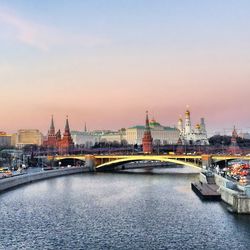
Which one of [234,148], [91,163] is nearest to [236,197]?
[91,163]

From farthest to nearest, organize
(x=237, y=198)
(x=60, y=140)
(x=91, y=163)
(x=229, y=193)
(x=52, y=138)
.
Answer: (x=52, y=138) → (x=60, y=140) → (x=91, y=163) → (x=229, y=193) → (x=237, y=198)

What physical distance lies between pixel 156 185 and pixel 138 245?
35319 millimetres

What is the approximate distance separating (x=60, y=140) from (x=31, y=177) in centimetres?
7690

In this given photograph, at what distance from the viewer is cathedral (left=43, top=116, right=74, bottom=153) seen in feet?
449

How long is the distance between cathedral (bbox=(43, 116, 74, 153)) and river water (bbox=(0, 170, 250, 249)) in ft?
274

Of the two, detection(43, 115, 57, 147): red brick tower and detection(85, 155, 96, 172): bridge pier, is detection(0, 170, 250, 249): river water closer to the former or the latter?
detection(85, 155, 96, 172): bridge pier

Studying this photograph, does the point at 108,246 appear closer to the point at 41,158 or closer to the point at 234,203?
the point at 234,203

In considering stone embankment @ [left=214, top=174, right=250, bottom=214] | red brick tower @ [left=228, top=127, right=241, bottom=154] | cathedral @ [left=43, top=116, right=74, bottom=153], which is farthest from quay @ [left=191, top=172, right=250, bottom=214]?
cathedral @ [left=43, top=116, right=74, bottom=153]

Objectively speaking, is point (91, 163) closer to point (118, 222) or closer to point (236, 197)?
point (118, 222)

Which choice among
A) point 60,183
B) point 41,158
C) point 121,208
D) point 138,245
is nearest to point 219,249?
point 138,245

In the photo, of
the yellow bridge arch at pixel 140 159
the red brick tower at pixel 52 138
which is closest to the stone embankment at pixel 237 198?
the yellow bridge arch at pixel 140 159

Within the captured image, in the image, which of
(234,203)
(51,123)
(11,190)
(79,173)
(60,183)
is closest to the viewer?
(234,203)

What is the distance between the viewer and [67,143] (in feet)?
449

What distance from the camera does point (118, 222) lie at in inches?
1380
